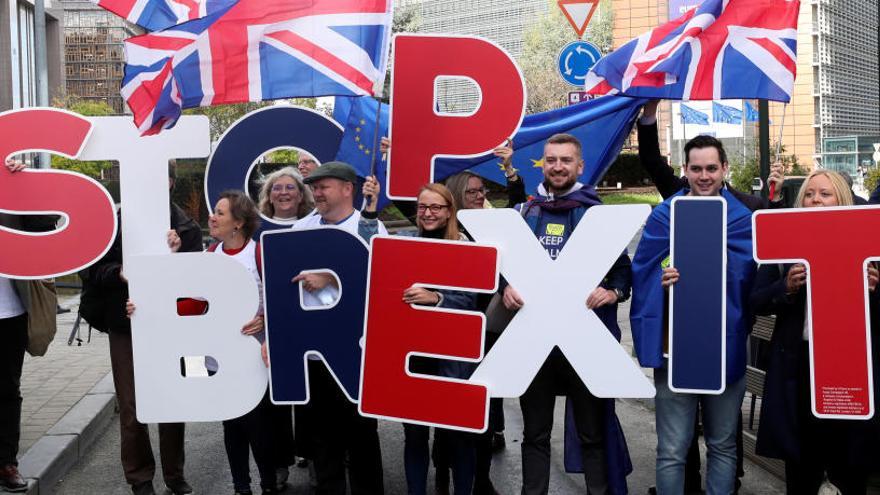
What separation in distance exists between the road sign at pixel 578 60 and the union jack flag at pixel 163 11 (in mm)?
7002

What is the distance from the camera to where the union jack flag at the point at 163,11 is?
6.86 m

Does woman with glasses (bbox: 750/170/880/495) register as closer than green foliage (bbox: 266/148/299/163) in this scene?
Yes

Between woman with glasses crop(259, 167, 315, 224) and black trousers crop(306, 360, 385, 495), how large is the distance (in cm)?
164

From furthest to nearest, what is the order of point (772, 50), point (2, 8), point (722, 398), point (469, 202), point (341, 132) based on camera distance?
point (2, 8)
point (341, 132)
point (469, 202)
point (772, 50)
point (722, 398)

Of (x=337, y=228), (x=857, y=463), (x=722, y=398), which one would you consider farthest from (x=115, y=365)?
(x=857, y=463)

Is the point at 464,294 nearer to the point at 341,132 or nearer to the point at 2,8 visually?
the point at 341,132

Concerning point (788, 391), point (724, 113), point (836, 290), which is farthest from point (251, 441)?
point (724, 113)

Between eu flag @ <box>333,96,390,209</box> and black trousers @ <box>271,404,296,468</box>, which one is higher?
eu flag @ <box>333,96,390,209</box>

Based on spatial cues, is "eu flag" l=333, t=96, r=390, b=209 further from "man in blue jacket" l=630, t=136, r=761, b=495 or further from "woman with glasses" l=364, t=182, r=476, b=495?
"man in blue jacket" l=630, t=136, r=761, b=495

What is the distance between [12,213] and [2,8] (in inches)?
1020

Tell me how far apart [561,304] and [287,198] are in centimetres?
254

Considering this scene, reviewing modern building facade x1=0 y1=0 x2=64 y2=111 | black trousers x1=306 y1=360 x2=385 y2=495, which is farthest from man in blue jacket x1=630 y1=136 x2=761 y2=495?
modern building facade x1=0 y1=0 x2=64 y2=111

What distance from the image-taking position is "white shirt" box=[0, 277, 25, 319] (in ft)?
19.2

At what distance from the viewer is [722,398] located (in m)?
5.01
